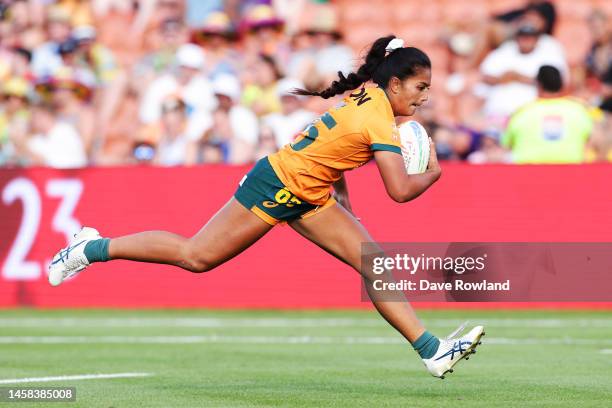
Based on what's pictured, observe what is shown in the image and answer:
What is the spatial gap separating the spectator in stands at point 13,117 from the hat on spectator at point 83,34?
1.02 m

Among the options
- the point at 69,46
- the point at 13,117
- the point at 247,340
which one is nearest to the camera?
the point at 247,340

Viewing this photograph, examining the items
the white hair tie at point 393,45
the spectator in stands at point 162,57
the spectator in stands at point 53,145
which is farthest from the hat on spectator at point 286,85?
the white hair tie at point 393,45

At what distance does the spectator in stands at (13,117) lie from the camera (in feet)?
61.6

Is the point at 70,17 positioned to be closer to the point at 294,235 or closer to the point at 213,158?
the point at 213,158

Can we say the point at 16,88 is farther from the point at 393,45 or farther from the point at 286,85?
the point at 393,45

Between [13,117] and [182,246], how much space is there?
434 inches

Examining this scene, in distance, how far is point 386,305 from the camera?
27.4 feet

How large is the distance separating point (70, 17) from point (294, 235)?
7.15m

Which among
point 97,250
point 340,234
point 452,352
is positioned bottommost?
point 452,352

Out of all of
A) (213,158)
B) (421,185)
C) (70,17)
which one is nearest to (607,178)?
(213,158)

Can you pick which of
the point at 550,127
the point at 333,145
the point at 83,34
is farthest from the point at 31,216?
the point at 333,145

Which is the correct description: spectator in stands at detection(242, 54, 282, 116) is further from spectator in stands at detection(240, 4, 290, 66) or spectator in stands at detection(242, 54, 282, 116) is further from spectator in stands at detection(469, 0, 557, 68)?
spectator in stands at detection(469, 0, 557, 68)

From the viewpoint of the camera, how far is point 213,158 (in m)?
17.3

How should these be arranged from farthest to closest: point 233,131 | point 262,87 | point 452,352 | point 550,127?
point 262,87
point 233,131
point 550,127
point 452,352
